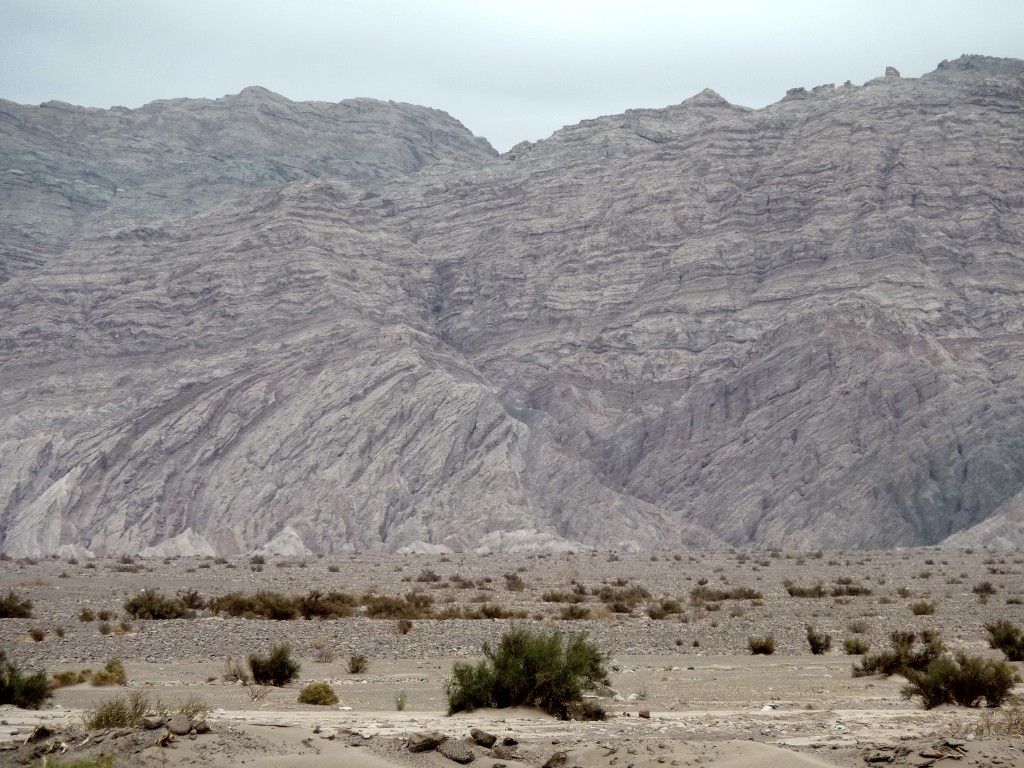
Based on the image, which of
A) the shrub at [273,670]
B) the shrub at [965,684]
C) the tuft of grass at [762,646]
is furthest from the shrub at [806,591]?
the shrub at [273,670]

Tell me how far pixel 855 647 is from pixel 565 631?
226 inches

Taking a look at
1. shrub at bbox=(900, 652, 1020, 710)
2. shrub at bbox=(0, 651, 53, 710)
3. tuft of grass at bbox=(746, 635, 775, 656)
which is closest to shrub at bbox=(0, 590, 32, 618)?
shrub at bbox=(0, 651, 53, 710)

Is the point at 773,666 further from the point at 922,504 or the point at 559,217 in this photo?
the point at 559,217

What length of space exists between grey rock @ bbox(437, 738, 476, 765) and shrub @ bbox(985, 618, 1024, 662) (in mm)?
12762

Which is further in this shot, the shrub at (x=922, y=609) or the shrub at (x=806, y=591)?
the shrub at (x=806, y=591)

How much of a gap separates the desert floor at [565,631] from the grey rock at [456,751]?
0.10m

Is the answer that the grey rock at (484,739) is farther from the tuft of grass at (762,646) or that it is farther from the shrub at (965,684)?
the tuft of grass at (762,646)

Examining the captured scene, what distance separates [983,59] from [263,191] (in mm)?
73337

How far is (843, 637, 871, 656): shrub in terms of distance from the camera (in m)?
22.0

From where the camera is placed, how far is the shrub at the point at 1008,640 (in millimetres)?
20828

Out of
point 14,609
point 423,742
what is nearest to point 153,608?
point 14,609

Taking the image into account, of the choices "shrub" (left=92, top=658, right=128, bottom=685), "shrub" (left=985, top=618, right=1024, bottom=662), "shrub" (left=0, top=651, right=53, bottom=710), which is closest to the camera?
"shrub" (left=0, top=651, right=53, bottom=710)

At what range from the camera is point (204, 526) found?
263 feet

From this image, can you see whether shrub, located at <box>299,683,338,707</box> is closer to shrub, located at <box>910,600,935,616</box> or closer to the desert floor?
the desert floor
